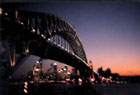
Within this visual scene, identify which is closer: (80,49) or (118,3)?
(118,3)

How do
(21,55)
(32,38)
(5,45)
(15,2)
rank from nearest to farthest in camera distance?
1. (15,2)
2. (5,45)
3. (21,55)
4. (32,38)

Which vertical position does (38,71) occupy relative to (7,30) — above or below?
below

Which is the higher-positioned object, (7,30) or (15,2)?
(15,2)

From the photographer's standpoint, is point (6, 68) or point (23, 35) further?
point (23, 35)

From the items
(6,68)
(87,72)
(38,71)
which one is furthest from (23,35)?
(87,72)

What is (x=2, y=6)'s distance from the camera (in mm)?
5219

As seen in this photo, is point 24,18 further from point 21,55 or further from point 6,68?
point 6,68

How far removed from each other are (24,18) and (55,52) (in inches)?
109

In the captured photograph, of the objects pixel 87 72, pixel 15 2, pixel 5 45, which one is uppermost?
pixel 15 2

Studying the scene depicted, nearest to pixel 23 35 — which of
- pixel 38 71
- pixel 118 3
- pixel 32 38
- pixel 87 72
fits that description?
pixel 32 38

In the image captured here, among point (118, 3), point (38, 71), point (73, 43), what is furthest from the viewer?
point (73, 43)

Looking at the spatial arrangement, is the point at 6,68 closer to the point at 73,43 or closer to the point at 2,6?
the point at 2,6

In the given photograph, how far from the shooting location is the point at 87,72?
40.0 feet

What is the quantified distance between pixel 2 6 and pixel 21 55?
2.01m
